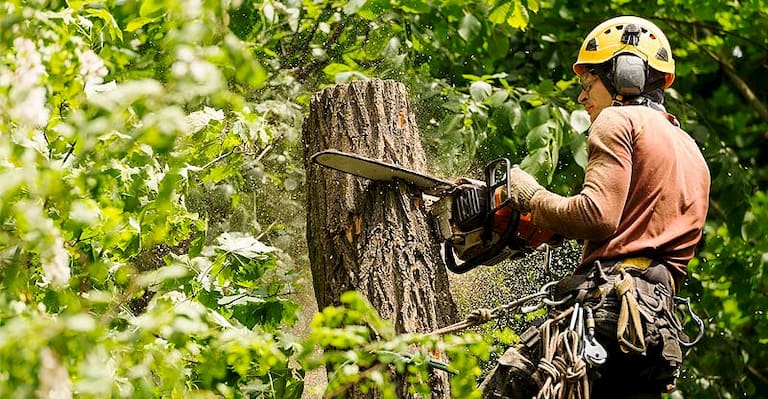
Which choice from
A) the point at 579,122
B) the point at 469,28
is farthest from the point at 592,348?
the point at 469,28

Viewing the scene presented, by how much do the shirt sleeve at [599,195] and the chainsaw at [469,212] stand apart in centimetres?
17

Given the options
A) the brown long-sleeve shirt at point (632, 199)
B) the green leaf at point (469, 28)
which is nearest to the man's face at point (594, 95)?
the brown long-sleeve shirt at point (632, 199)

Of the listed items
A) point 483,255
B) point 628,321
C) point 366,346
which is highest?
point 366,346

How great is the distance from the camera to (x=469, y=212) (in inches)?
141

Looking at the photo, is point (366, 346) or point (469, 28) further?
point (469, 28)

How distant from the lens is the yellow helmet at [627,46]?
12.0ft

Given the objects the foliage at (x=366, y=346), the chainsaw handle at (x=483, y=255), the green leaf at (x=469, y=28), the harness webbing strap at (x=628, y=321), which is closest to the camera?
the foliage at (x=366, y=346)

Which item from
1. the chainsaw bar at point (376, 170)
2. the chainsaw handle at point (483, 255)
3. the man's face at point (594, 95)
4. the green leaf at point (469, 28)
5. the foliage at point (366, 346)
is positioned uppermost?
the foliage at point (366, 346)

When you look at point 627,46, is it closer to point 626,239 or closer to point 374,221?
point 626,239

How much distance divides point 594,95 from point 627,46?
0.20 m

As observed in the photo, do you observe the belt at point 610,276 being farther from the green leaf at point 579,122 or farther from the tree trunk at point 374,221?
Answer: the green leaf at point 579,122

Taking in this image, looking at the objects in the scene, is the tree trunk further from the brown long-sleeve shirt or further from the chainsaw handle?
the brown long-sleeve shirt

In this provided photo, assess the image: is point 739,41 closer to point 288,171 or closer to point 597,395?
point 288,171

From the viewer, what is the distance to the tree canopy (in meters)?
1.63
